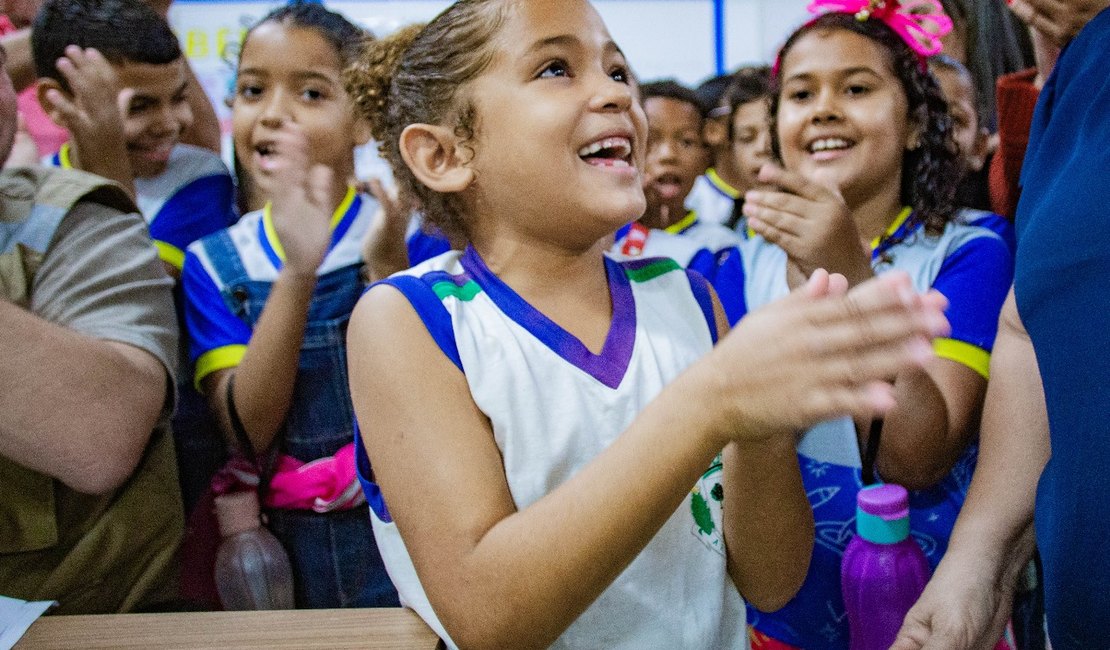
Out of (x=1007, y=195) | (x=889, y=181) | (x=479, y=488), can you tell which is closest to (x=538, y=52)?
(x=479, y=488)

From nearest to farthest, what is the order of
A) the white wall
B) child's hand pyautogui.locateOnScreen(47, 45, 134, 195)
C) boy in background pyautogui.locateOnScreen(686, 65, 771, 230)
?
child's hand pyautogui.locateOnScreen(47, 45, 134, 195) < boy in background pyautogui.locateOnScreen(686, 65, 771, 230) < the white wall

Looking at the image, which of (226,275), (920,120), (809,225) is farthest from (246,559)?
(920,120)

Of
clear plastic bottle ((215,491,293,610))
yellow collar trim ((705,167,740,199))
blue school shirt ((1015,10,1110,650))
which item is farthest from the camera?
yellow collar trim ((705,167,740,199))

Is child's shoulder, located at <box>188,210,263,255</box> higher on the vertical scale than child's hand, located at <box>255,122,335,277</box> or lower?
lower

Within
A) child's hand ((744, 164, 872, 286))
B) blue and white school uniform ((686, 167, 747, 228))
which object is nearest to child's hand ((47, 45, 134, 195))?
child's hand ((744, 164, 872, 286))

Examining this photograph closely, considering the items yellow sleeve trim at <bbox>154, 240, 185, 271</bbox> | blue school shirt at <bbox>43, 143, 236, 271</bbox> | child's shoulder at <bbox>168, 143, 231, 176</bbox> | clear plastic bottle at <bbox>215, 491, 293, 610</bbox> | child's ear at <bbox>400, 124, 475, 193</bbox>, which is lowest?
clear plastic bottle at <bbox>215, 491, 293, 610</bbox>

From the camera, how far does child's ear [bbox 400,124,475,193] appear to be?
1014mm

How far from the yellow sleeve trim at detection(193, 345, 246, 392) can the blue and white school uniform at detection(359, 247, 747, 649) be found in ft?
1.88

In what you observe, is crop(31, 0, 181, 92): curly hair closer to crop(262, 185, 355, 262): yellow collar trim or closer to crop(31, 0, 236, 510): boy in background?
crop(31, 0, 236, 510): boy in background

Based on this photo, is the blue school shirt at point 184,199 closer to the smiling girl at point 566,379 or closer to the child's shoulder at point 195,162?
the child's shoulder at point 195,162

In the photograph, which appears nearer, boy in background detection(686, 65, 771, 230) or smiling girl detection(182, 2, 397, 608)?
smiling girl detection(182, 2, 397, 608)

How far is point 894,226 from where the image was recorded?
4.94ft

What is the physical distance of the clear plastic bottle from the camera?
4.55ft

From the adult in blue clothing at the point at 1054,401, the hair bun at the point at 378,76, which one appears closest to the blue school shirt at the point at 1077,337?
the adult in blue clothing at the point at 1054,401
